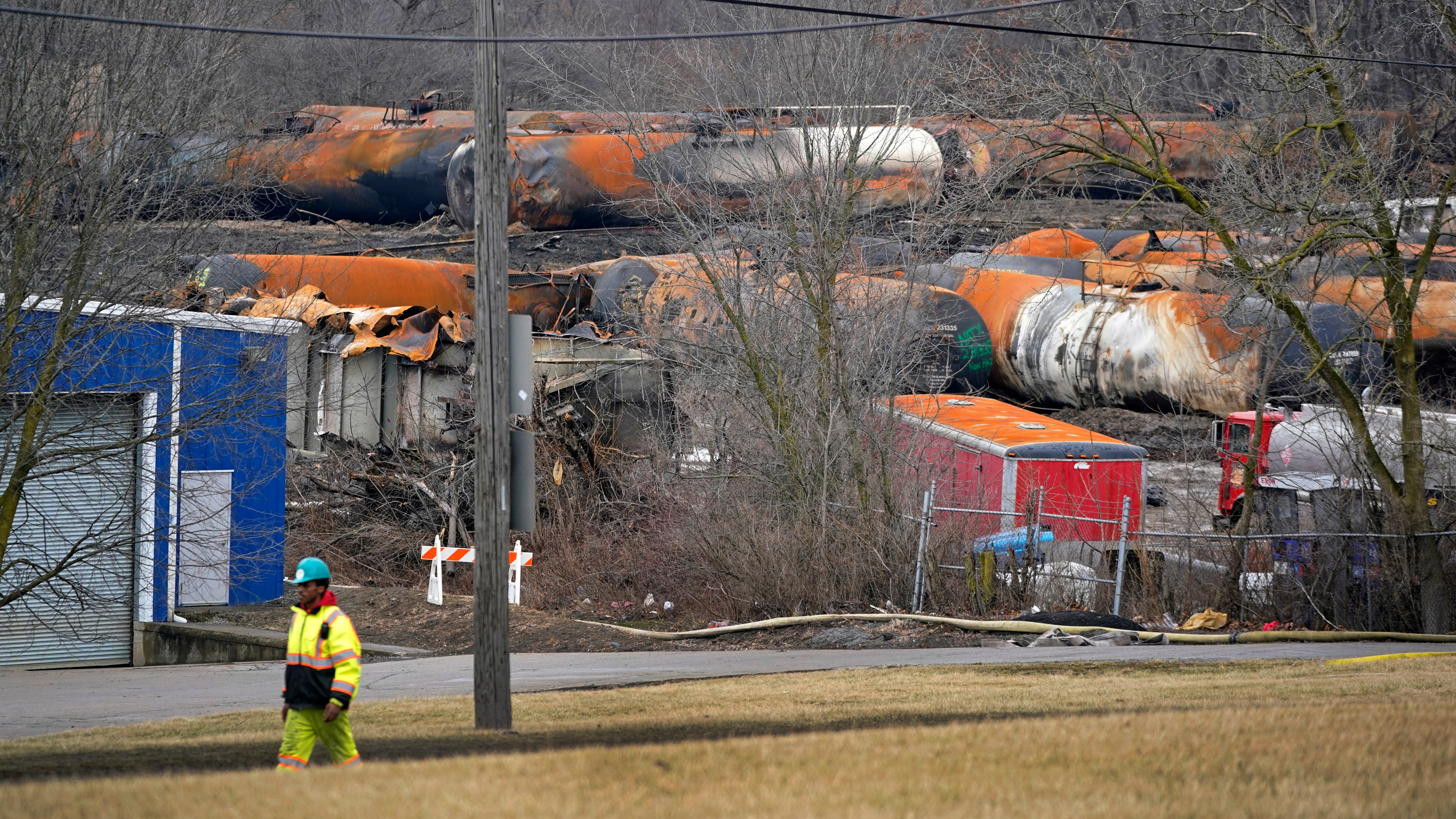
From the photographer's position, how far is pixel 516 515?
9.05 m

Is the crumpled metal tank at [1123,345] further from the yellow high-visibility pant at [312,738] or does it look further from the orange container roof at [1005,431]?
the yellow high-visibility pant at [312,738]

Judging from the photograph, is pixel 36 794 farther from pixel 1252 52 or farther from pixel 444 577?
pixel 444 577

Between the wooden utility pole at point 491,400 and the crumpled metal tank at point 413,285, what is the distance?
18414 mm

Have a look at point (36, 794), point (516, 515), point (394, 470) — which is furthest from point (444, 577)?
point (36, 794)

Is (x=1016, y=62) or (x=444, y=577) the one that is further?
(x=444, y=577)

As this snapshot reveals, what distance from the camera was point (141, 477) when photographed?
1540 centimetres

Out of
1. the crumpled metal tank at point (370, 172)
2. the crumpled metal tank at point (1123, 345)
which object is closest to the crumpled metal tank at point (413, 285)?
the crumpled metal tank at point (1123, 345)

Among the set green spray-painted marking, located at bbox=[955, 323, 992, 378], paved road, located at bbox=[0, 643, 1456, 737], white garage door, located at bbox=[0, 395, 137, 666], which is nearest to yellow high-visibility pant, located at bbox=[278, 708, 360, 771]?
paved road, located at bbox=[0, 643, 1456, 737]

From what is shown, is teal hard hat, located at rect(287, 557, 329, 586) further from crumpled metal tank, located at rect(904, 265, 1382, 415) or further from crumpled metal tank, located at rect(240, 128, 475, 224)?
crumpled metal tank, located at rect(240, 128, 475, 224)

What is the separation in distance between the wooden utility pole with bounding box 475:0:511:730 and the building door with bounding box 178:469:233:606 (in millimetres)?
Answer: 8226

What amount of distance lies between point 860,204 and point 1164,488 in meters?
7.63

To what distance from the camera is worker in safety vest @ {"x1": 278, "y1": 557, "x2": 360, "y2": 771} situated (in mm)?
6559

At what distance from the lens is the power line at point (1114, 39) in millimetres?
12398

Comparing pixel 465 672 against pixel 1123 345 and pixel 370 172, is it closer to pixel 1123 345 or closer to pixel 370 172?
pixel 1123 345
